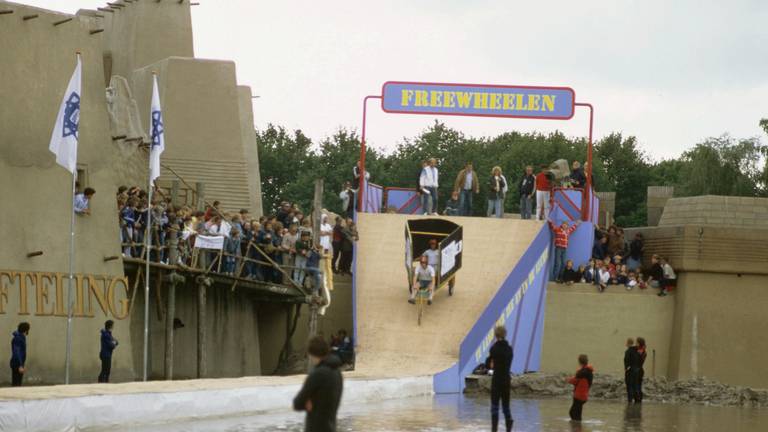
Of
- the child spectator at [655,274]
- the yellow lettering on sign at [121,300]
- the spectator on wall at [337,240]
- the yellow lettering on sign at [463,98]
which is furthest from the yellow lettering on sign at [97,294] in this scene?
the child spectator at [655,274]

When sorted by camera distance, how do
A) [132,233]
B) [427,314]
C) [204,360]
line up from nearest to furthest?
[132,233] < [204,360] < [427,314]

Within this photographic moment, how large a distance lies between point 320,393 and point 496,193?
2742 centimetres

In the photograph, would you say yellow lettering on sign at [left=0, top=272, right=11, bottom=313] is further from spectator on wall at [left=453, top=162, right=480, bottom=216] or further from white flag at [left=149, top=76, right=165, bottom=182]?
spectator on wall at [left=453, top=162, right=480, bottom=216]

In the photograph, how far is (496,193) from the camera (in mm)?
39688

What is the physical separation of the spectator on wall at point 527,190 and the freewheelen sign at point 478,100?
1.62 meters

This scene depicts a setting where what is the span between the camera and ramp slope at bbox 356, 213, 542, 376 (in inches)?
1256

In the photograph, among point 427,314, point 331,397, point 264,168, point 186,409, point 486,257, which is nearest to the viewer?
point 331,397

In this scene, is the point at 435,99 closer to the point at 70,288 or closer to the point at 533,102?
the point at 533,102

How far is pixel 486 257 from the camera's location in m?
37.0

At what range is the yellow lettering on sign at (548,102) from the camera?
39125mm

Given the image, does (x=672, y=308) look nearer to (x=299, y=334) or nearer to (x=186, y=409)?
(x=299, y=334)

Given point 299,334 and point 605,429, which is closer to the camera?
point 605,429

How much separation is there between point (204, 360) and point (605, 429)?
476 inches

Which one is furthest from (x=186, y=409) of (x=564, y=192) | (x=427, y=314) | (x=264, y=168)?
(x=264, y=168)
